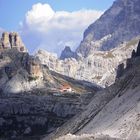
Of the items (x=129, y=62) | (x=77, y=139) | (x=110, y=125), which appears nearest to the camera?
(x=77, y=139)

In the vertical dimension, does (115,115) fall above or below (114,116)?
above

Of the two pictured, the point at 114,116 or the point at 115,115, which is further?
the point at 115,115

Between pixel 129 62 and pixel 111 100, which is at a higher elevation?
pixel 129 62

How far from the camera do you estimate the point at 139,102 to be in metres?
119

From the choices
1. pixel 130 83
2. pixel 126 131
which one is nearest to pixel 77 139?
pixel 126 131

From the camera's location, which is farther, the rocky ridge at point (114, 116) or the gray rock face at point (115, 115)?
the gray rock face at point (115, 115)

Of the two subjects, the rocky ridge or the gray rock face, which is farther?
the gray rock face

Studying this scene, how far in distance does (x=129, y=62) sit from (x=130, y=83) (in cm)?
4043

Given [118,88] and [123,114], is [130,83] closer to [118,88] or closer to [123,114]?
[118,88]

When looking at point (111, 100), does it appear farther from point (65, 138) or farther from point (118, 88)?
point (65, 138)

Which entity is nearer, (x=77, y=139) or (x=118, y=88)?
(x=77, y=139)

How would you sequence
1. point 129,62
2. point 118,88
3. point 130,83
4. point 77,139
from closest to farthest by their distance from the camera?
point 77,139
point 130,83
point 118,88
point 129,62

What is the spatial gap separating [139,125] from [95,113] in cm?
5501

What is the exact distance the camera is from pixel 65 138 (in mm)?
96375
